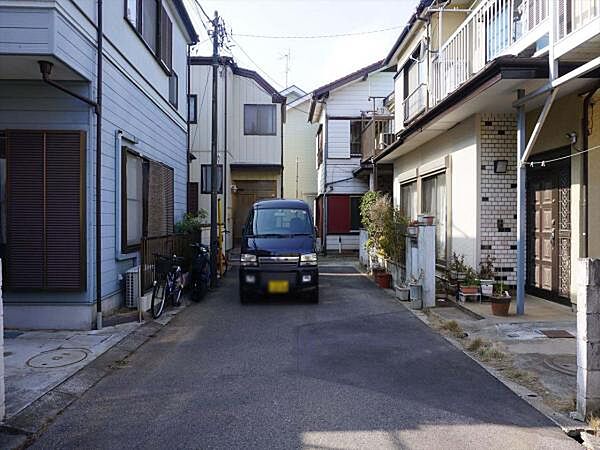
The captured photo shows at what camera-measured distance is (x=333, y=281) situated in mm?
13047

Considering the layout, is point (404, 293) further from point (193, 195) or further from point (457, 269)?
point (193, 195)

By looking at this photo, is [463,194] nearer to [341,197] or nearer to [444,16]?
[444,16]

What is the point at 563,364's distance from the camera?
208 inches

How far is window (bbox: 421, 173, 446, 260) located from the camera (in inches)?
431

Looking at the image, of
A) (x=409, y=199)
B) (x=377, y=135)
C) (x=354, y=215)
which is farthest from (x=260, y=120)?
(x=409, y=199)

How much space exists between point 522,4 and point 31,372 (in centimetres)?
817

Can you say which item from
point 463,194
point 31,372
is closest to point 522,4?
point 463,194

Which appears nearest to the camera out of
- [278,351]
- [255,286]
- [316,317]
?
[278,351]

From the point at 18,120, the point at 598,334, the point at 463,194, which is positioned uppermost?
the point at 18,120

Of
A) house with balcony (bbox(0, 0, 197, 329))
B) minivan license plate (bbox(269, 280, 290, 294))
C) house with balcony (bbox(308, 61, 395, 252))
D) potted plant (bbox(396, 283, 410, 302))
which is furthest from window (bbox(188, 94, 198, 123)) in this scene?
potted plant (bbox(396, 283, 410, 302))

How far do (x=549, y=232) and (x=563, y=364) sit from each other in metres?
3.67

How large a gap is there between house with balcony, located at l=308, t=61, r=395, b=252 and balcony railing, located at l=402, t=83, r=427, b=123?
24.9 feet

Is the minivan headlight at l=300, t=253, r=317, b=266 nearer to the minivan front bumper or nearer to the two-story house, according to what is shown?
the minivan front bumper

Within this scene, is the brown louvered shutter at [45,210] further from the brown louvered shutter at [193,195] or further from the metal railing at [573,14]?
the brown louvered shutter at [193,195]
